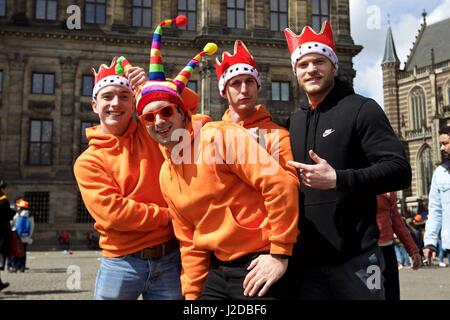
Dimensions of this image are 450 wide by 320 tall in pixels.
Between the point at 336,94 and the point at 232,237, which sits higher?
the point at 336,94

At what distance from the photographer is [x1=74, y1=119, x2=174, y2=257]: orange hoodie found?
10.7 feet

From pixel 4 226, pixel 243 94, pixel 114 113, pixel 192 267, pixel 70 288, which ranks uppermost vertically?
pixel 243 94

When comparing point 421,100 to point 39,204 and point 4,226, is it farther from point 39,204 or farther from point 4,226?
point 4,226

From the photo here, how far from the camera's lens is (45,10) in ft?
90.8

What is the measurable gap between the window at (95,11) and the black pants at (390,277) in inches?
1041

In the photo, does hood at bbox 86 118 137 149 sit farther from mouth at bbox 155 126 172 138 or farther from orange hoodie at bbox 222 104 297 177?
orange hoodie at bbox 222 104 297 177

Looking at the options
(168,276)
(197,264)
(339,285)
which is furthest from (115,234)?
(339,285)

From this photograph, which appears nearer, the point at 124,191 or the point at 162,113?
the point at 162,113

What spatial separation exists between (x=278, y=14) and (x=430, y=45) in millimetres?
40608

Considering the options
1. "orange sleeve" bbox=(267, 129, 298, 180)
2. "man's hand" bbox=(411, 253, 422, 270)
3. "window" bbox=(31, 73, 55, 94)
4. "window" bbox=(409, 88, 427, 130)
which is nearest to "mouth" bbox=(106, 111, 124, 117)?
"orange sleeve" bbox=(267, 129, 298, 180)

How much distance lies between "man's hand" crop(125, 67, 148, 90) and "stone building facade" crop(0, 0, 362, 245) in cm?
2333

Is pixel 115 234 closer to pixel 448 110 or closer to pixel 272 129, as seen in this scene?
pixel 272 129

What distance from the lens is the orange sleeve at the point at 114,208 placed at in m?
3.25

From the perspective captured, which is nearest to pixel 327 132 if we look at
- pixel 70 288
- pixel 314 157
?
pixel 314 157
